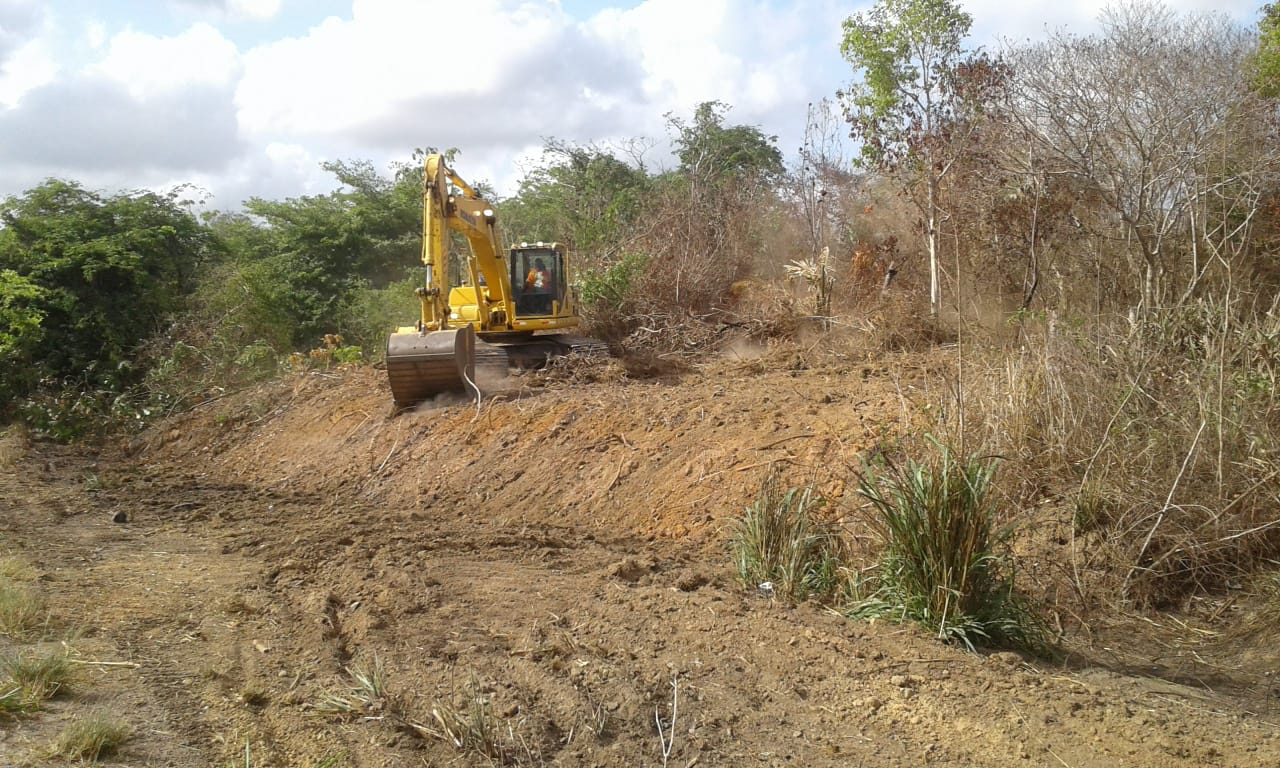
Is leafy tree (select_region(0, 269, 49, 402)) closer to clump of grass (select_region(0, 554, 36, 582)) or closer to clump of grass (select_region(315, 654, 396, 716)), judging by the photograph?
clump of grass (select_region(0, 554, 36, 582))

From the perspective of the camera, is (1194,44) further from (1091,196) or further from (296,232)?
(296,232)

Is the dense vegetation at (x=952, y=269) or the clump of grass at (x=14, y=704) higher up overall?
the dense vegetation at (x=952, y=269)

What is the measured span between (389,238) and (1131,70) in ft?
62.1

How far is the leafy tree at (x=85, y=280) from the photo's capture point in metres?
15.0

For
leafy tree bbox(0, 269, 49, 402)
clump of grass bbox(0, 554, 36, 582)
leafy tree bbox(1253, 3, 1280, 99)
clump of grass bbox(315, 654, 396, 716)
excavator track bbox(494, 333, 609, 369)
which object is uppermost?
leafy tree bbox(1253, 3, 1280, 99)

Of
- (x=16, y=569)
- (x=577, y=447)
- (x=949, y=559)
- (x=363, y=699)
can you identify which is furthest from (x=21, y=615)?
(x=577, y=447)

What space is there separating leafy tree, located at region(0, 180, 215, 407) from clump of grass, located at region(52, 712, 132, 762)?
12845 millimetres

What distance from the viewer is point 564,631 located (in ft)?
17.0

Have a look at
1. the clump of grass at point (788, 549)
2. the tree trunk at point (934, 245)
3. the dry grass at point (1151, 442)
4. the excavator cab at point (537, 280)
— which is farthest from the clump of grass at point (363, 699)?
the tree trunk at point (934, 245)

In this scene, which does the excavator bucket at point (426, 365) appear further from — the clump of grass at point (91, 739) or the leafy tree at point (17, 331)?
the clump of grass at point (91, 739)

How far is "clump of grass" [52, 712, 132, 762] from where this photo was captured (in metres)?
3.71

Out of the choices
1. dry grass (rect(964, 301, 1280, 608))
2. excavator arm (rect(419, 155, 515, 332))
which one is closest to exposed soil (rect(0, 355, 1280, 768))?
dry grass (rect(964, 301, 1280, 608))

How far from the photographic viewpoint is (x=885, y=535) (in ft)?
17.4

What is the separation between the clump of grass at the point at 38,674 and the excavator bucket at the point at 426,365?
277 inches
